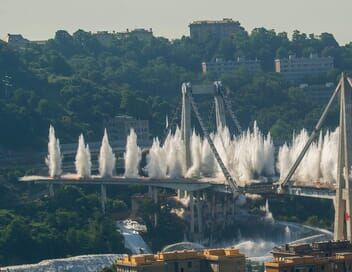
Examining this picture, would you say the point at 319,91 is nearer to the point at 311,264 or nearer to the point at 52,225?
the point at 52,225

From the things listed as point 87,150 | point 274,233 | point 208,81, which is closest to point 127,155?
point 87,150

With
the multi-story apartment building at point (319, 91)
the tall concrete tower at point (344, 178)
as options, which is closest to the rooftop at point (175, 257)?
the tall concrete tower at point (344, 178)

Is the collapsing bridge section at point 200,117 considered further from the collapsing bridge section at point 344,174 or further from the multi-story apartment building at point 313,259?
the multi-story apartment building at point 313,259

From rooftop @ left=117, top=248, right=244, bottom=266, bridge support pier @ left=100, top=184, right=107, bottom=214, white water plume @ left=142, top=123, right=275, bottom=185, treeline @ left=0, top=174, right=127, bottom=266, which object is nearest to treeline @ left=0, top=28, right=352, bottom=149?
white water plume @ left=142, top=123, right=275, bottom=185

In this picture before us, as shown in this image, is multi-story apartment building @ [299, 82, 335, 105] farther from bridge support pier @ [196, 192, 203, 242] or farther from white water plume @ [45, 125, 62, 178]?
bridge support pier @ [196, 192, 203, 242]

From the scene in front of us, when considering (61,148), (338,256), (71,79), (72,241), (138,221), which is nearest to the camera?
(338,256)

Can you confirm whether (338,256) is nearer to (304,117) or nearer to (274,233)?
(274,233)

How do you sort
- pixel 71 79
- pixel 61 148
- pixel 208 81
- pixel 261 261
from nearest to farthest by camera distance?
pixel 261 261, pixel 61 148, pixel 71 79, pixel 208 81
